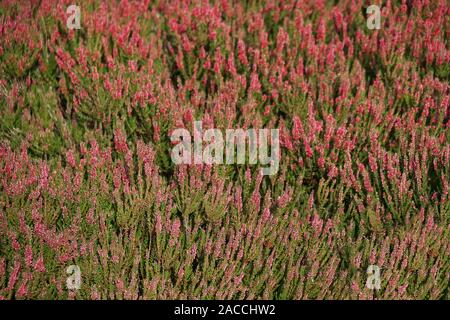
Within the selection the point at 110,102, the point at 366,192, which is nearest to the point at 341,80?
the point at 366,192

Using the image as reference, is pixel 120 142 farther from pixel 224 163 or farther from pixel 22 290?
pixel 22 290

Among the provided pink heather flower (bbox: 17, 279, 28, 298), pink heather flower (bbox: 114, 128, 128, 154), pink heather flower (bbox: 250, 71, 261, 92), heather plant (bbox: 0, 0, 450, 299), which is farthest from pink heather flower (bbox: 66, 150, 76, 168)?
pink heather flower (bbox: 250, 71, 261, 92)

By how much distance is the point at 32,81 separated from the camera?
4.04 m
